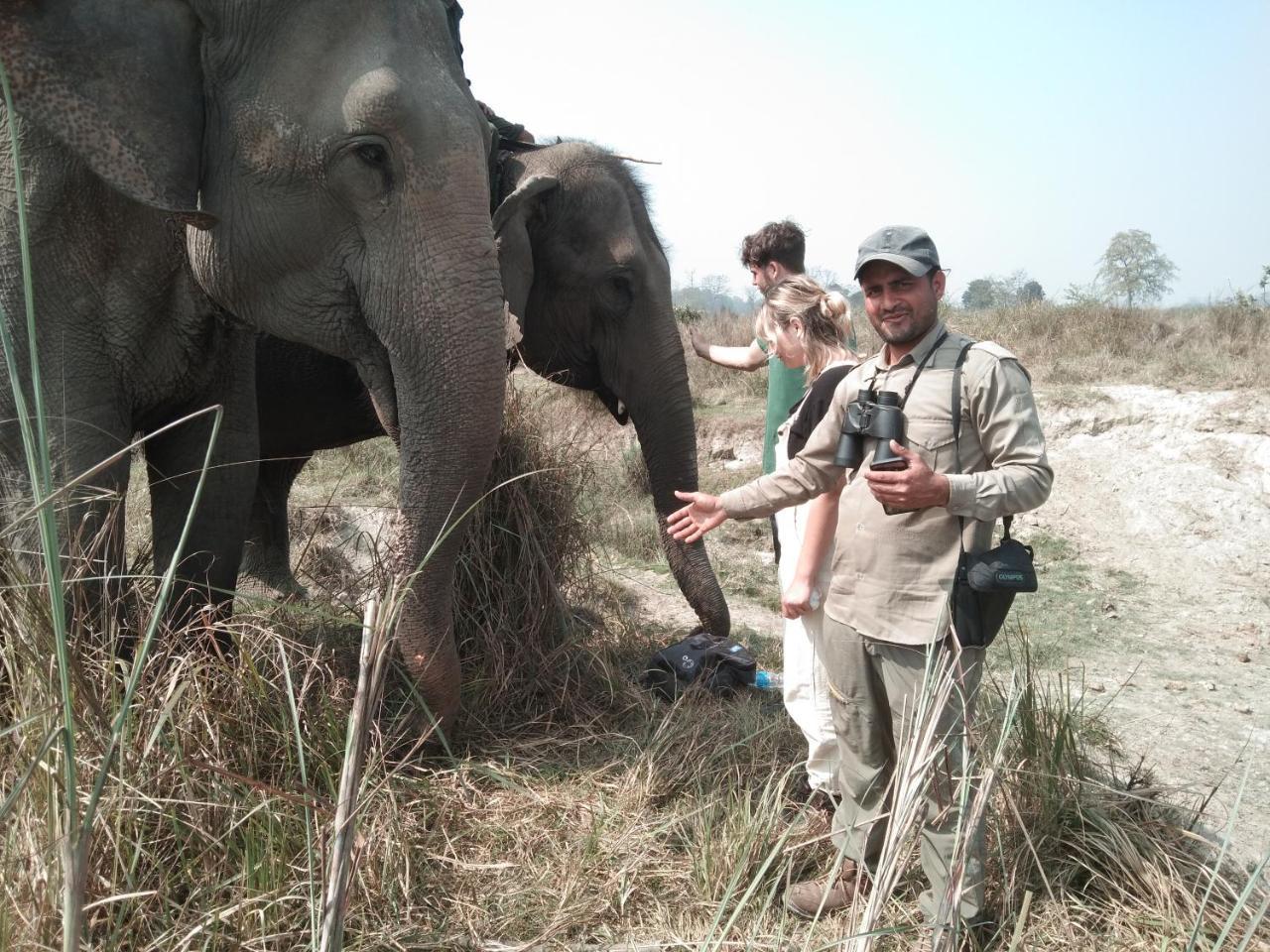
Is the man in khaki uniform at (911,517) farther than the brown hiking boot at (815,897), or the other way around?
the brown hiking boot at (815,897)

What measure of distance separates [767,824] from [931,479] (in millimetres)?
1101

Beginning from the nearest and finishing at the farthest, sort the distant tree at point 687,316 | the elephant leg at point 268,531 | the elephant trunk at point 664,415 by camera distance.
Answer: the elephant trunk at point 664,415 < the elephant leg at point 268,531 < the distant tree at point 687,316

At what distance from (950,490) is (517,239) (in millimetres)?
3151

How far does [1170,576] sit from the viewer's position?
790 cm

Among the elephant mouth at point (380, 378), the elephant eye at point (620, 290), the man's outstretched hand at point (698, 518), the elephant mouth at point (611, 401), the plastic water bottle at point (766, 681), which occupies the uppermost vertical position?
the elephant eye at point (620, 290)

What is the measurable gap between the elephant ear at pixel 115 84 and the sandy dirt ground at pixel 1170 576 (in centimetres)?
339

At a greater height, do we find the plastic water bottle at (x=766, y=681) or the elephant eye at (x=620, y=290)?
the elephant eye at (x=620, y=290)

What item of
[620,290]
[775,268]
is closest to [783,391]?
[775,268]

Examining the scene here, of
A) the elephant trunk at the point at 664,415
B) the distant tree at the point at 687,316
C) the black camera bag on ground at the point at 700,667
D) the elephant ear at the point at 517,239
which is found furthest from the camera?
the distant tree at the point at 687,316

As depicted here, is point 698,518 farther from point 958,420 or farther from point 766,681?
point 766,681

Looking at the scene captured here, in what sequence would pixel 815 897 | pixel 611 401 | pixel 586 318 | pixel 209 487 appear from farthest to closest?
pixel 611 401
pixel 586 318
pixel 209 487
pixel 815 897

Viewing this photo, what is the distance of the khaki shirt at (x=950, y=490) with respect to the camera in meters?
2.49

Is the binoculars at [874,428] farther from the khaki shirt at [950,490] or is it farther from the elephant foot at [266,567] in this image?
the elephant foot at [266,567]

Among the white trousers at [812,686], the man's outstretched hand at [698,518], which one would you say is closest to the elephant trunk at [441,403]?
the man's outstretched hand at [698,518]
